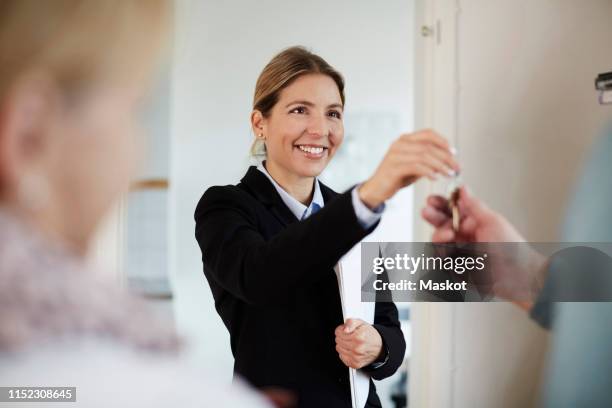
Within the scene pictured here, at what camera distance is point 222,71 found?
1175mm

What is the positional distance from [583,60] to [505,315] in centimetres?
49

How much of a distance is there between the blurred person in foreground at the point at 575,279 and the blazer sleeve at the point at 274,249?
267 millimetres

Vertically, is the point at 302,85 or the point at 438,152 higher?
the point at 302,85

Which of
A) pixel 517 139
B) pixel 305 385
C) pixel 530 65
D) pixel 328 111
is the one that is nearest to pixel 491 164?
pixel 517 139

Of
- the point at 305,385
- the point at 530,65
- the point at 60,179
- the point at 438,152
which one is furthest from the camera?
the point at 530,65

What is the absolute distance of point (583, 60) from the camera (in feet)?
3.69

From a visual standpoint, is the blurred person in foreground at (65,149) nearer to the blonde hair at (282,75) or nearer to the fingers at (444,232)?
the blonde hair at (282,75)

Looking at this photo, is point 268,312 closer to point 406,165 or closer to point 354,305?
point 354,305

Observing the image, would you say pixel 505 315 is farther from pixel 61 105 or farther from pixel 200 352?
pixel 61 105

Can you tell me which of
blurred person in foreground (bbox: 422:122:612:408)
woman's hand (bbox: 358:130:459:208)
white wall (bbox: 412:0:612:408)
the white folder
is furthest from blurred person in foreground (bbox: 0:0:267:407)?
white wall (bbox: 412:0:612:408)

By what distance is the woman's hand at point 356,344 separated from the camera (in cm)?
90

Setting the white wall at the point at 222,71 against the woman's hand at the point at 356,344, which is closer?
the woman's hand at the point at 356,344

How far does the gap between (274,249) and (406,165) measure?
19 cm

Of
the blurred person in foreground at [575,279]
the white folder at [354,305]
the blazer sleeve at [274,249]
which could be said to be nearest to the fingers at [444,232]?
the blurred person in foreground at [575,279]
